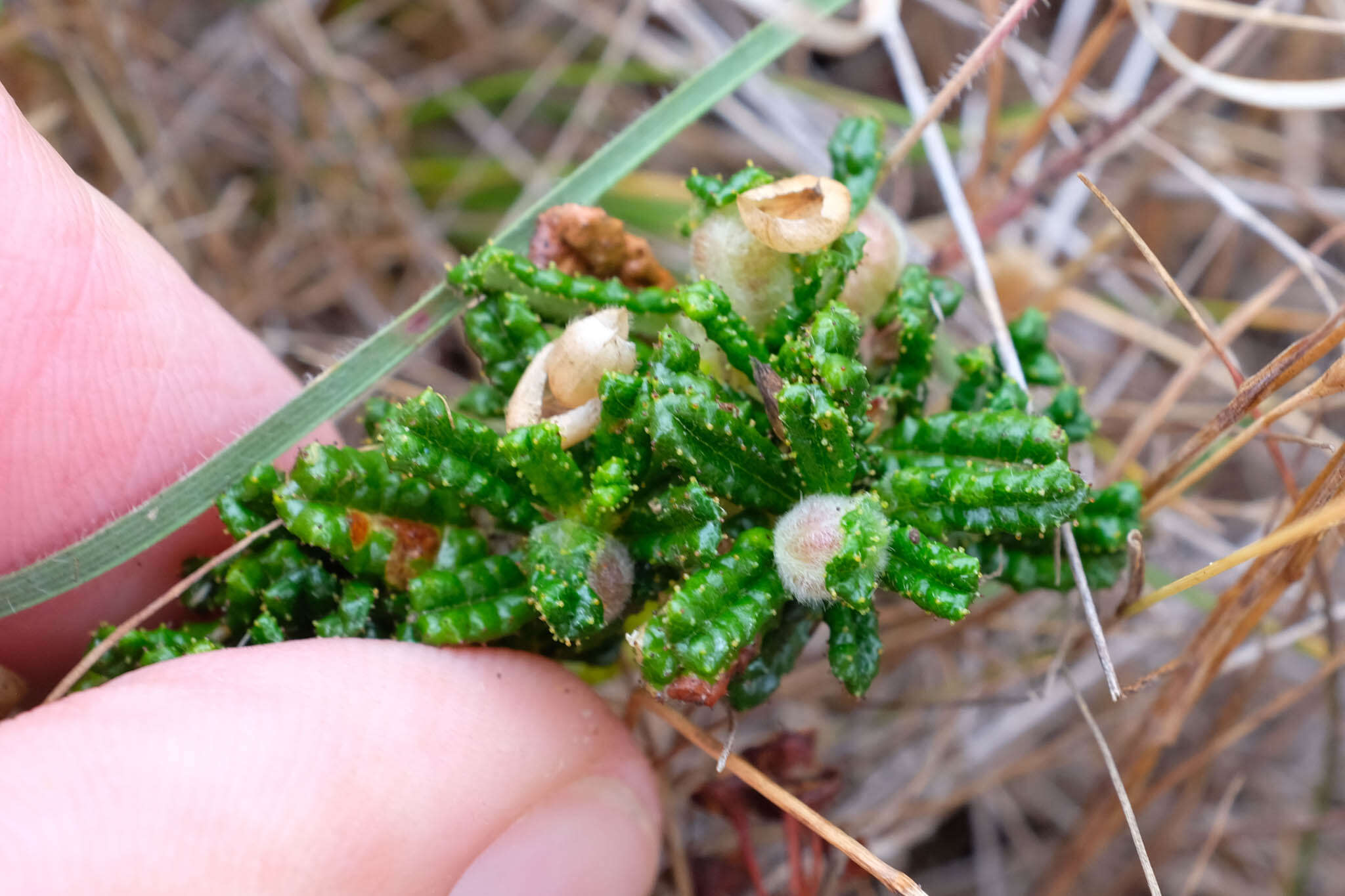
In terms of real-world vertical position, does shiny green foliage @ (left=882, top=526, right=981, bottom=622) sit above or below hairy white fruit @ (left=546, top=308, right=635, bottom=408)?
below

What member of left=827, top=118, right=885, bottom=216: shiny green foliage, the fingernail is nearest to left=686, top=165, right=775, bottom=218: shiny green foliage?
left=827, top=118, right=885, bottom=216: shiny green foliage

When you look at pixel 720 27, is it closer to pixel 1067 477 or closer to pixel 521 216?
pixel 521 216

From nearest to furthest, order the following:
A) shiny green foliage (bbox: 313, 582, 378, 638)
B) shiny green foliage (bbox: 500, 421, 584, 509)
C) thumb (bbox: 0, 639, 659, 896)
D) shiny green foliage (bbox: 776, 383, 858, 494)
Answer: thumb (bbox: 0, 639, 659, 896) → shiny green foliage (bbox: 776, 383, 858, 494) → shiny green foliage (bbox: 500, 421, 584, 509) → shiny green foliage (bbox: 313, 582, 378, 638)

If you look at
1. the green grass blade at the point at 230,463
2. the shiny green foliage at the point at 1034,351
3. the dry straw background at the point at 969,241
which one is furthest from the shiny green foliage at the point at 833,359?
the dry straw background at the point at 969,241

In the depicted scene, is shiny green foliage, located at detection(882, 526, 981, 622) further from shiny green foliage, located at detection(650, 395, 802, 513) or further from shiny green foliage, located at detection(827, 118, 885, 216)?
shiny green foliage, located at detection(827, 118, 885, 216)

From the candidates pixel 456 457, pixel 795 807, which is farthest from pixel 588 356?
pixel 795 807

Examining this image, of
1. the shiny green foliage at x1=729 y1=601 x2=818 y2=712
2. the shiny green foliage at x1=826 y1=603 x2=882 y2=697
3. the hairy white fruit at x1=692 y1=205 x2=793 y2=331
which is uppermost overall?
the hairy white fruit at x1=692 y1=205 x2=793 y2=331
